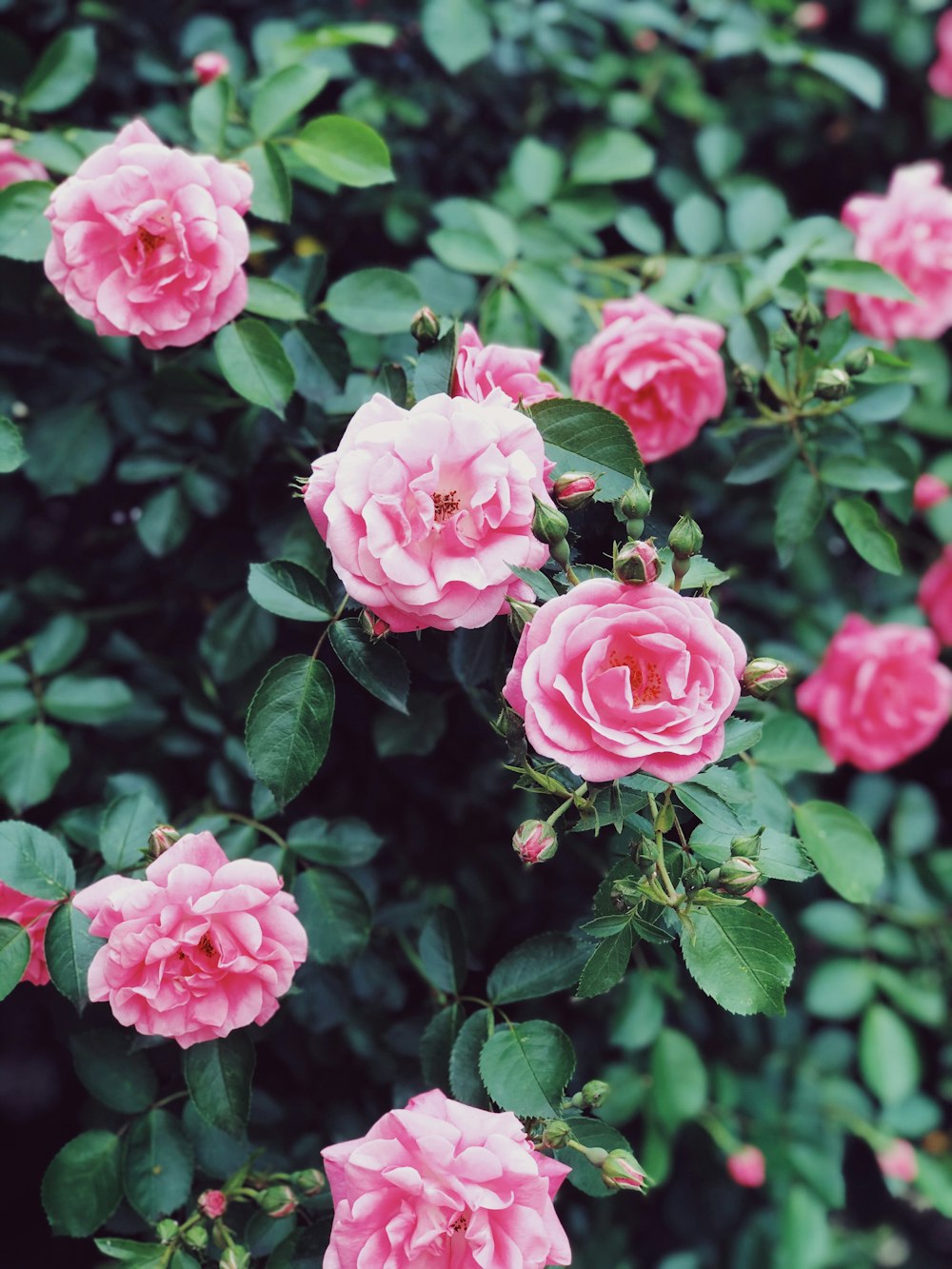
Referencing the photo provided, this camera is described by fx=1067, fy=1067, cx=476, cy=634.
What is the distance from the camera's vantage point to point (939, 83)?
7.95ft

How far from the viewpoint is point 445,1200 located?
0.98 m

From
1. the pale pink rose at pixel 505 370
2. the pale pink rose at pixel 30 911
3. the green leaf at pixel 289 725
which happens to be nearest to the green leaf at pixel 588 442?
the pale pink rose at pixel 505 370

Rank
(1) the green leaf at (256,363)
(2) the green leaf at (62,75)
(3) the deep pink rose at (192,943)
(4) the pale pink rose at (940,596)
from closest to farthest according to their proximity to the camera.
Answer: (3) the deep pink rose at (192,943) < (1) the green leaf at (256,363) < (2) the green leaf at (62,75) < (4) the pale pink rose at (940,596)

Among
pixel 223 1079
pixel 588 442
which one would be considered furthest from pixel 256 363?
pixel 223 1079

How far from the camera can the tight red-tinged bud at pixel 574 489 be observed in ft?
3.55

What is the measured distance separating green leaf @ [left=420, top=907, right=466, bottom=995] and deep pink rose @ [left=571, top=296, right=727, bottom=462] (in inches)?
26.3

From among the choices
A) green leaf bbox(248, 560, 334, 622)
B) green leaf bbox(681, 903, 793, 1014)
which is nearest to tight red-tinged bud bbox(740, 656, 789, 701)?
green leaf bbox(681, 903, 793, 1014)

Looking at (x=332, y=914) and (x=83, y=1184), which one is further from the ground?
(x=332, y=914)

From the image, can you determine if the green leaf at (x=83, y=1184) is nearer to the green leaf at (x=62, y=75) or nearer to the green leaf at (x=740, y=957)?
the green leaf at (x=740, y=957)

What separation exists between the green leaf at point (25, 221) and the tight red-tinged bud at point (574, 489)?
76cm

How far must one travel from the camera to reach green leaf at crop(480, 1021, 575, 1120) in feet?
3.63

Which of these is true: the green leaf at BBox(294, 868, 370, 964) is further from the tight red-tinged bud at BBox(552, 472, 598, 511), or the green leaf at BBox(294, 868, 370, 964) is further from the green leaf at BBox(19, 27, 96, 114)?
the green leaf at BBox(19, 27, 96, 114)

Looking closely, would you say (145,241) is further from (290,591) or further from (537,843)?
(537,843)

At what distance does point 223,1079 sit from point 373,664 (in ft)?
1.61
